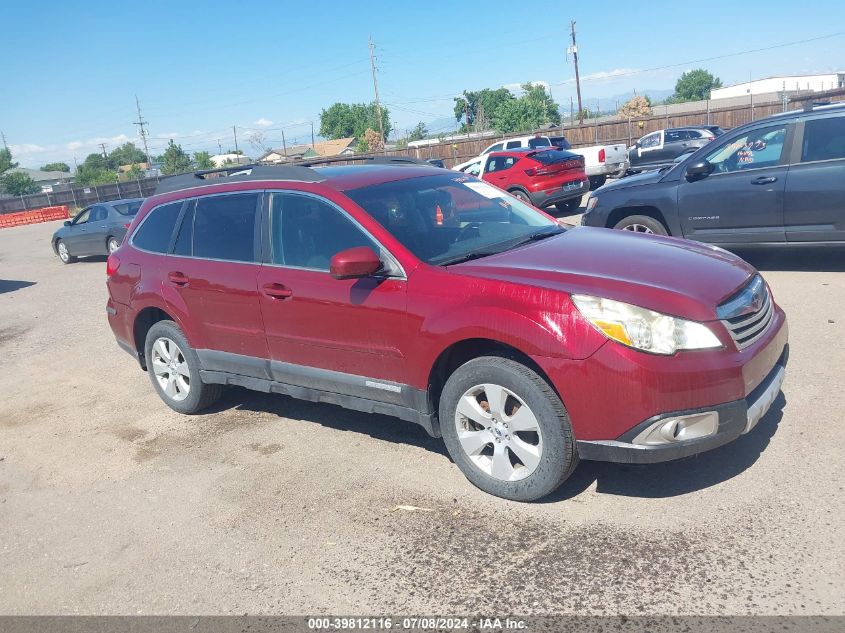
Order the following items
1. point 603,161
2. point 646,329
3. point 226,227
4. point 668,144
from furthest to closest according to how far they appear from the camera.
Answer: point 668,144, point 603,161, point 226,227, point 646,329

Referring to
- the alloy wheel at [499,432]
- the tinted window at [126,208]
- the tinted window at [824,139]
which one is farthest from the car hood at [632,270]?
the tinted window at [126,208]

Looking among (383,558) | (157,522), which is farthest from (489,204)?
(157,522)

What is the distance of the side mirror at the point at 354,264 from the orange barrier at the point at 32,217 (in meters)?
44.7

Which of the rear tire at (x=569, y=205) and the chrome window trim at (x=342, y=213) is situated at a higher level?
the chrome window trim at (x=342, y=213)

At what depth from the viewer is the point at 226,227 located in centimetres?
534

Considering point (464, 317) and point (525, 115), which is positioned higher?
point (525, 115)

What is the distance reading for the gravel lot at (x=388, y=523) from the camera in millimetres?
3184

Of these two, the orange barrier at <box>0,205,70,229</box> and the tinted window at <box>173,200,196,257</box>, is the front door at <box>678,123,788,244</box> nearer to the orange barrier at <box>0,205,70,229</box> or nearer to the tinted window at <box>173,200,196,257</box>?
the tinted window at <box>173,200,196,257</box>

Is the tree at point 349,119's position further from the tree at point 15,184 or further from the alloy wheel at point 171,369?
the alloy wheel at point 171,369

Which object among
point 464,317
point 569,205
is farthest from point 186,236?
point 569,205

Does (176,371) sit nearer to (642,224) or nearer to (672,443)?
(672,443)

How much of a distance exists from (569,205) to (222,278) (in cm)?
1333

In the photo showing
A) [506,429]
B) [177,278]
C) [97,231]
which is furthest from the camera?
[97,231]

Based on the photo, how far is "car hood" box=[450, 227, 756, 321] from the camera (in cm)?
361
